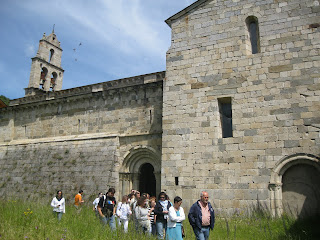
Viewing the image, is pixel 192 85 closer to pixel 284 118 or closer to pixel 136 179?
pixel 284 118

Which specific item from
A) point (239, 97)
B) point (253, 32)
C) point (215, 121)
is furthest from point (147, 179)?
point (253, 32)

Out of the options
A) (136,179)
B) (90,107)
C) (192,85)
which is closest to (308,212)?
(192,85)

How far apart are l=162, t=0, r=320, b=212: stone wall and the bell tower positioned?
1226cm

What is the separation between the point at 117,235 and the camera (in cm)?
624

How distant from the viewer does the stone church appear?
366 inches

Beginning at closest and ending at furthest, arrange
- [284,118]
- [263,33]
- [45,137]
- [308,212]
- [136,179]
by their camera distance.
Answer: [308,212] < [284,118] < [263,33] < [136,179] < [45,137]

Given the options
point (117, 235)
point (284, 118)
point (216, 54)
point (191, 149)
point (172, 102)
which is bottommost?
point (117, 235)

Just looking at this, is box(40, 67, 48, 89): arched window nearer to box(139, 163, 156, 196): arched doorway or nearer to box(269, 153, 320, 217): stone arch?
box(139, 163, 156, 196): arched doorway

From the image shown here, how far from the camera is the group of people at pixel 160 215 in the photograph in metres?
5.75

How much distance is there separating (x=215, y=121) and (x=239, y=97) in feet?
3.80

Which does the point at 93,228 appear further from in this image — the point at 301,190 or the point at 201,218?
the point at 301,190

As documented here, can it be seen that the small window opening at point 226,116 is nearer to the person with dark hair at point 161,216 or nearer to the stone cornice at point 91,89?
the stone cornice at point 91,89

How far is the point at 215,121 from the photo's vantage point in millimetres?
10453

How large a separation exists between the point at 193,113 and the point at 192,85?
1.10m
